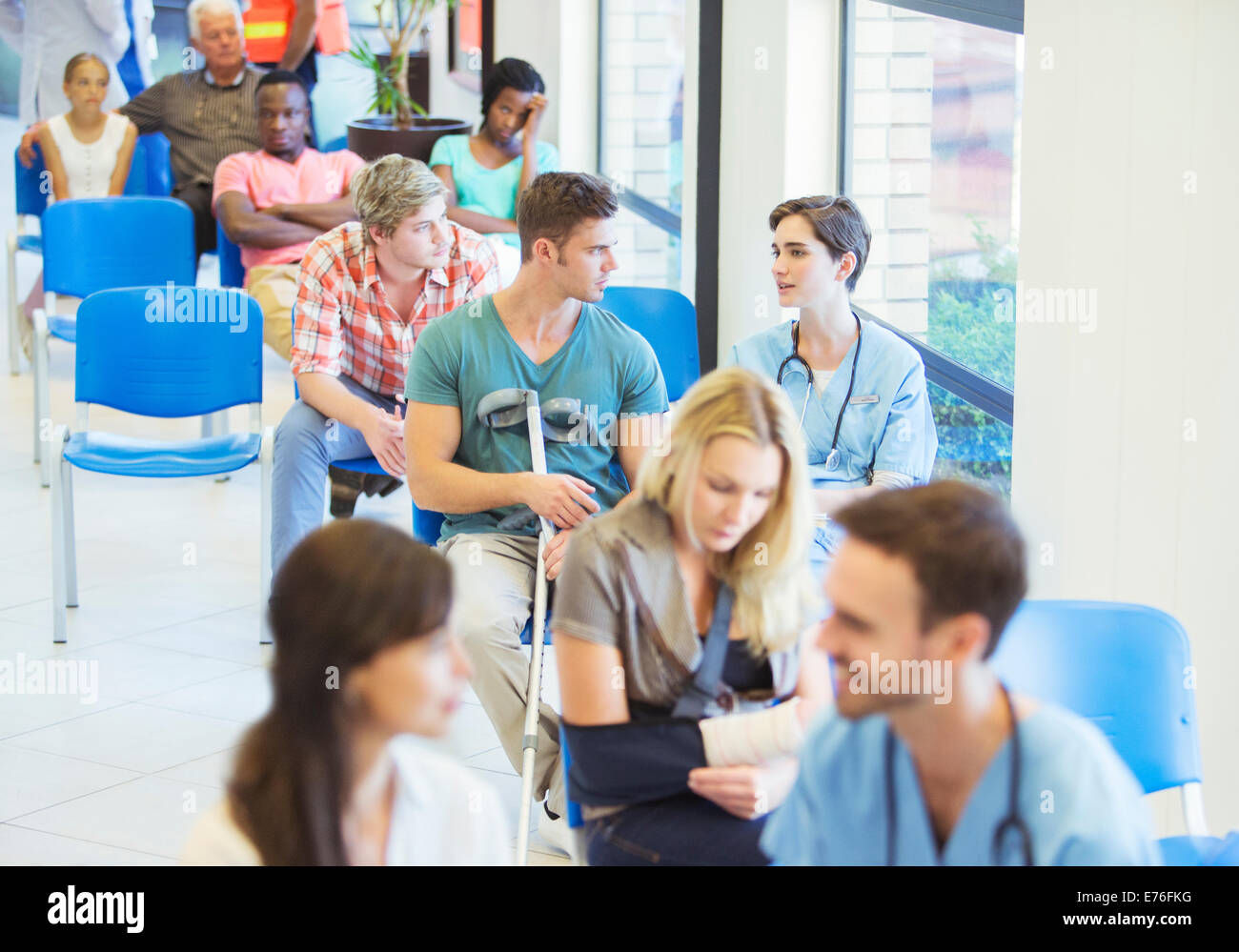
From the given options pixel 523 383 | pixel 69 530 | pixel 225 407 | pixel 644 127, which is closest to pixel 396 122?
pixel 644 127

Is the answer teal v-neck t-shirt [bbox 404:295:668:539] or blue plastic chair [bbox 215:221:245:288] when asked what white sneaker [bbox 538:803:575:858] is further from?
blue plastic chair [bbox 215:221:245:288]

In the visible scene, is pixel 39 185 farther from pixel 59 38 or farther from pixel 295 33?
pixel 59 38

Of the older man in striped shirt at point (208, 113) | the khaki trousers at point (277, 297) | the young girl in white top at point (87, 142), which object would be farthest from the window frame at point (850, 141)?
the young girl in white top at point (87, 142)

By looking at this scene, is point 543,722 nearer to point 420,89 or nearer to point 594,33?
point 594,33

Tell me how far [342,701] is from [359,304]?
2.79 meters

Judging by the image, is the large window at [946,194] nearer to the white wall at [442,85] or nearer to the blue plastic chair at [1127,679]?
the blue plastic chair at [1127,679]

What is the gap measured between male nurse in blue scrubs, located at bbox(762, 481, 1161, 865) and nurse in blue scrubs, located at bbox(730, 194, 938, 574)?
1.66m

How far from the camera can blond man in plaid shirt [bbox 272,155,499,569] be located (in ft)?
11.9

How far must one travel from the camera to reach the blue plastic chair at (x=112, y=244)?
5.57m

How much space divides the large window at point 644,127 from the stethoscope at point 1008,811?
5264 millimetres

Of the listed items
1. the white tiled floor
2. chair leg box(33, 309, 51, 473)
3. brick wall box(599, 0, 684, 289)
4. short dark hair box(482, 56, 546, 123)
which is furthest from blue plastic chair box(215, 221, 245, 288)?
brick wall box(599, 0, 684, 289)

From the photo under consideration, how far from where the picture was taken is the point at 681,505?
1781mm
